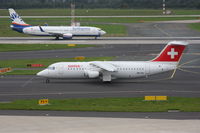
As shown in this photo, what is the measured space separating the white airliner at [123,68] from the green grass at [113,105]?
9.12 m

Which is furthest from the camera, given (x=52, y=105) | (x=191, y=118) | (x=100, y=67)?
(x=100, y=67)

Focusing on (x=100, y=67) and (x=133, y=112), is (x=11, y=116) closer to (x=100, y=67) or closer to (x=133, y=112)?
(x=133, y=112)

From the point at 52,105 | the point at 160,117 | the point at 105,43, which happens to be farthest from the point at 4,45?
the point at 160,117

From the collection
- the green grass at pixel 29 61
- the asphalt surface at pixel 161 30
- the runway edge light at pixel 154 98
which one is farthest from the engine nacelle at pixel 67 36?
the runway edge light at pixel 154 98

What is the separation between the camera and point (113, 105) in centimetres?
4103

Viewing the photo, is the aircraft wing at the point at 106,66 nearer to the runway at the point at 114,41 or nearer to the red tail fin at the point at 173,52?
the red tail fin at the point at 173,52

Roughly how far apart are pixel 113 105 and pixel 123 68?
40.6 ft

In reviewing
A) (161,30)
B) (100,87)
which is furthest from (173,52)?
(161,30)

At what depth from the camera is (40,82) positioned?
175 feet

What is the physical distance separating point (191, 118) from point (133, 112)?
5.05 m

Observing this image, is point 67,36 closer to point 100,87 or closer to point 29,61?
point 29,61

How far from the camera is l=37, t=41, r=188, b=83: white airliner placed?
2063 inches

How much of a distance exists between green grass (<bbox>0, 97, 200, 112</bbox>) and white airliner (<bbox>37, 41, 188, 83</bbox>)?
359 inches

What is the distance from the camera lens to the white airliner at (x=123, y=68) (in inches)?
2063
